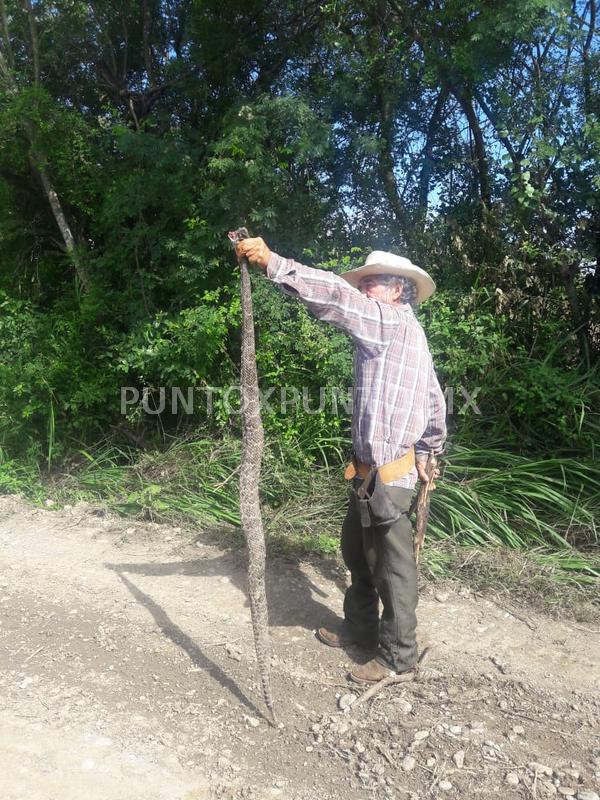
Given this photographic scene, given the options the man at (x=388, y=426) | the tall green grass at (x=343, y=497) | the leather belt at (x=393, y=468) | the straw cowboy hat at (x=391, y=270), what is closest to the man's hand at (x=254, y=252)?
the man at (x=388, y=426)

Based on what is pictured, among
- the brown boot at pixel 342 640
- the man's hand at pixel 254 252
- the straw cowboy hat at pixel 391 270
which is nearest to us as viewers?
the man's hand at pixel 254 252

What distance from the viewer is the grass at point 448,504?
418cm

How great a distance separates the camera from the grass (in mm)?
4180

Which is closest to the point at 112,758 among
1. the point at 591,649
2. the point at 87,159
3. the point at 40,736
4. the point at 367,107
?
the point at 40,736

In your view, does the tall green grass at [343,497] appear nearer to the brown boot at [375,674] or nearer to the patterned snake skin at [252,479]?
the brown boot at [375,674]

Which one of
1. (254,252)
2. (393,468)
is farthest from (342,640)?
(254,252)

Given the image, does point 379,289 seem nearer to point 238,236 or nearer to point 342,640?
point 238,236

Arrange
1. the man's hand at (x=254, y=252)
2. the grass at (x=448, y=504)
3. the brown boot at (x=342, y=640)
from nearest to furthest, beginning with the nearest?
the man's hand at (x=254, y=252), the brown boot at (x=342, y=640), the grass at (x=448, y=504)

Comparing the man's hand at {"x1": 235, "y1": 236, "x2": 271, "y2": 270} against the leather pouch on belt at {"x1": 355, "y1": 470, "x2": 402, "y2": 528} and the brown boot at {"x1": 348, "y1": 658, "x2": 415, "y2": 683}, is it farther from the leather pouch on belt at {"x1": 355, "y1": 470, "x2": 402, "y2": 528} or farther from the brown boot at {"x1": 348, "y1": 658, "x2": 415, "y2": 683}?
the brown boot at {"x1": 348, "y1": 658, "x2": 415, "y2": 683}

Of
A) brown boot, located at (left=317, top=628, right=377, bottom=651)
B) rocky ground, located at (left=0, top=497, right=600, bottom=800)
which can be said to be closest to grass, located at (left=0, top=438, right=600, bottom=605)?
rocky ground, located at (left=0, top=497, right=600, bottom=800)

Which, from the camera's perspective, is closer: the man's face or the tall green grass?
the man's face

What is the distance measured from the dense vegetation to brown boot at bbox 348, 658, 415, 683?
4.94ft

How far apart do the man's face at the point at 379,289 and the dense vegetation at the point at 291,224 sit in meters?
1.86

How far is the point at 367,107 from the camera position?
19.1ft
